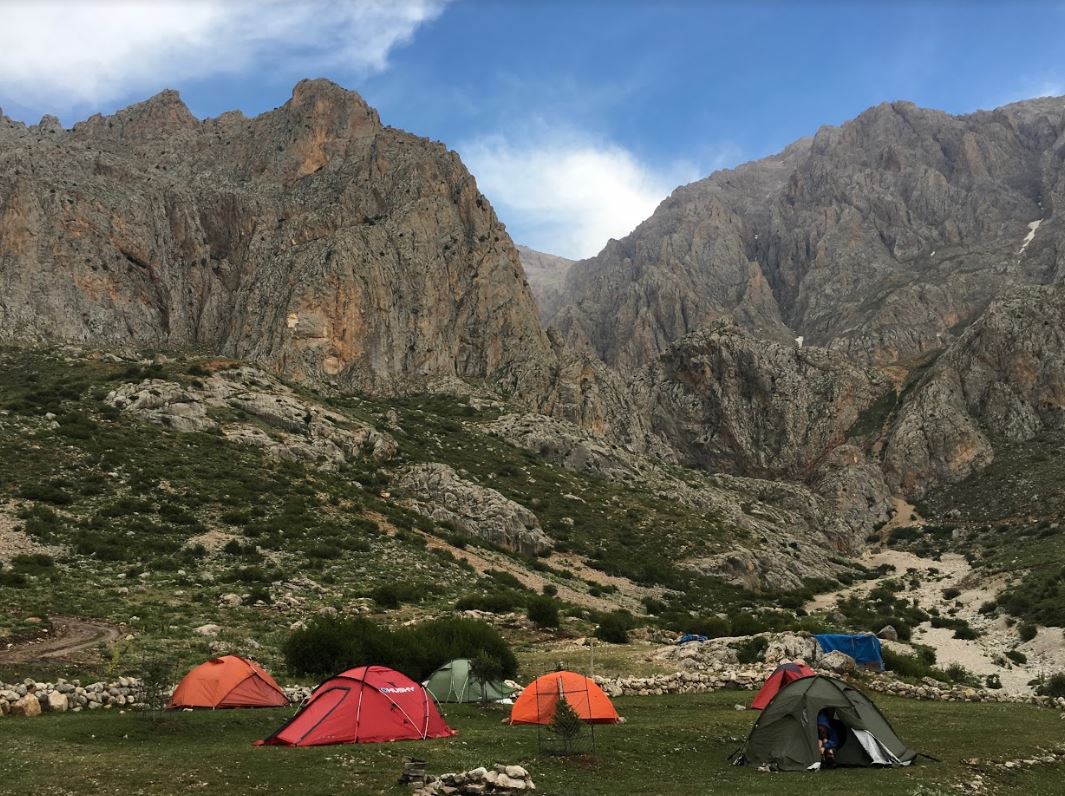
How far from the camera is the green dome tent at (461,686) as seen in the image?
23859 mm

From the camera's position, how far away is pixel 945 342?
6668 inches

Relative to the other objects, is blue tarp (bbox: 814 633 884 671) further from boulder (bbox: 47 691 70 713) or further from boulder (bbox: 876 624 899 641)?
boulder (bbox: 47 691 70 713)

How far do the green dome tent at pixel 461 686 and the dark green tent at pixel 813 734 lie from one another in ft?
26.8

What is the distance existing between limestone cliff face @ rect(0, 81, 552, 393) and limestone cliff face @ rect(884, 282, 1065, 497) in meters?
66.6

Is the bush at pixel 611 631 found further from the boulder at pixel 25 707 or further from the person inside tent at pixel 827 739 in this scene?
the boulder at pixel 25 707

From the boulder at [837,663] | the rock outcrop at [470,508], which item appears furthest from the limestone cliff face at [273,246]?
the boulder at [837,663]

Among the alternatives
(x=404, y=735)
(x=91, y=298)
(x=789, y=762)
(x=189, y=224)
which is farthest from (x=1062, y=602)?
(x=189, y=224)

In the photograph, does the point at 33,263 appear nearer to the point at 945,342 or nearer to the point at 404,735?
the point at 404,735

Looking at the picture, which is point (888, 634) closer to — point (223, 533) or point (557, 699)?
point (557, 699)

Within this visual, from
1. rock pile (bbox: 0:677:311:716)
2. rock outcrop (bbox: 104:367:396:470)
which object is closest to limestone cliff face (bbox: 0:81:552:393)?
rock outcrop (bbox: 104:367:396:470)

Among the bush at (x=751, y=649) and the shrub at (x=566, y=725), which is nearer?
the shrub at (x=566, y=725)

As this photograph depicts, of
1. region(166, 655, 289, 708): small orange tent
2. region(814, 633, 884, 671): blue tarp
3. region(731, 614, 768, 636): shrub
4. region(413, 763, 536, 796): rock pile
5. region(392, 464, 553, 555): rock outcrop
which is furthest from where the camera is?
region(392, 464, 553, 555): rock outcrop

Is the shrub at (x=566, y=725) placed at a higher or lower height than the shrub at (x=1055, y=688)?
higher

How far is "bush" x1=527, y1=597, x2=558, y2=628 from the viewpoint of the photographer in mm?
A: 39656
